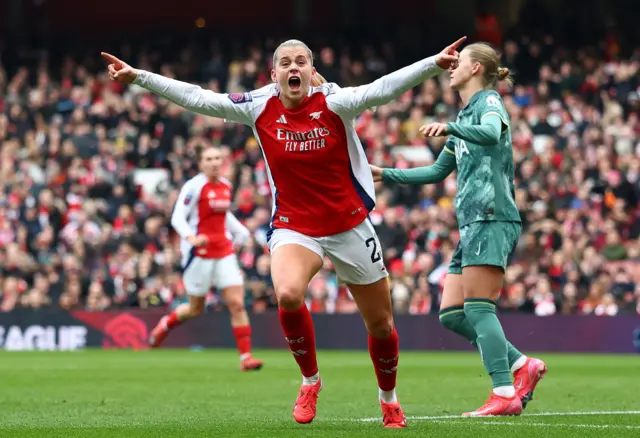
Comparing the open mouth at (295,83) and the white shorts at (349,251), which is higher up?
the open mouth at (295,83)

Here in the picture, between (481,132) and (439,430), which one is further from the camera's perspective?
(481,132)

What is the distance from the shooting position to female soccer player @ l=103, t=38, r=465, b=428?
301 inches

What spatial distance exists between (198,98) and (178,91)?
0.13 m

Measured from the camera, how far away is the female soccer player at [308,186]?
7645 mm

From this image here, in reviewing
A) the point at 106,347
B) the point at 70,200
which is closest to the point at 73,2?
the point at 70,200

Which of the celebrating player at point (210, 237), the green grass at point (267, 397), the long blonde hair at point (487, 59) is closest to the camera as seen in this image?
the green grass at point (267, 397)

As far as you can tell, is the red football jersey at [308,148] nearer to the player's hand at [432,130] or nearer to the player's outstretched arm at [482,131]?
the player's hand at [432,130]

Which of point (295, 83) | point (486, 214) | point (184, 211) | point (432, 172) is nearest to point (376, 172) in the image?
point (432, 172)

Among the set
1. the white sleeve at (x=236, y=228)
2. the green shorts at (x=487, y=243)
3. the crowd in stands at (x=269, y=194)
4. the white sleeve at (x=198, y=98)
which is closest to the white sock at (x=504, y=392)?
the green shorts at (x=487, y=243)

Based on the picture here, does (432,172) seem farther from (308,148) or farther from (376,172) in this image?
(308,148)

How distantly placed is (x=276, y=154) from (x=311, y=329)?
1115mm

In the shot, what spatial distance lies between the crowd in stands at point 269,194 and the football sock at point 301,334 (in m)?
12.1

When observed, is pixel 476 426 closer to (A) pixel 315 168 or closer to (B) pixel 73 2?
(A) pixel 315 168

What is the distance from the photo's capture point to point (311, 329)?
26.0 ft
